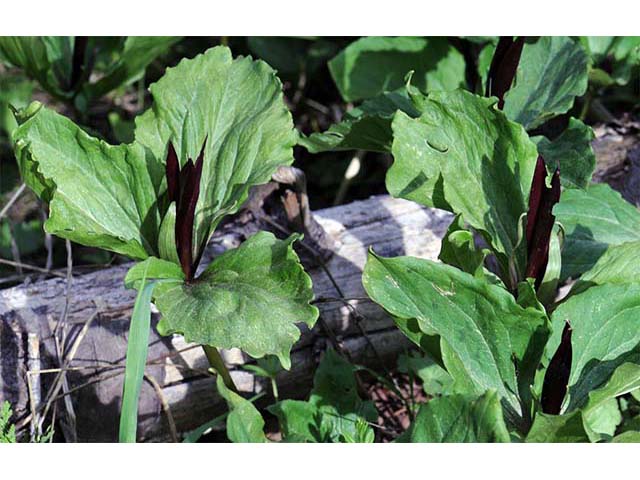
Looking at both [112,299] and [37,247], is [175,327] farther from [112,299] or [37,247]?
[37,247]

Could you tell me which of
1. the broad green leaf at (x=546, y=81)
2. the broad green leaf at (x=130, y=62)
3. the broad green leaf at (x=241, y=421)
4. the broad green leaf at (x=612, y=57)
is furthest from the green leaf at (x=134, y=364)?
the broad green leaf at (x=612, y=57)

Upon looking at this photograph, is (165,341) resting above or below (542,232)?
below

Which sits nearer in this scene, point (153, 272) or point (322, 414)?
point (153, 272)

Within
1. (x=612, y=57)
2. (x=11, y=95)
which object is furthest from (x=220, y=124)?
(x=11, y=95)

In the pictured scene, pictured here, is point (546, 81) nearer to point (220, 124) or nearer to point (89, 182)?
point (220, 124)

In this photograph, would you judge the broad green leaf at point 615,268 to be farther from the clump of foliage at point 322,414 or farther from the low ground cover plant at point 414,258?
the clump of foliage at point 322,414

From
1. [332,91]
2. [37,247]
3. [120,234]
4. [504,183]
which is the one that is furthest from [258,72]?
[332,91]

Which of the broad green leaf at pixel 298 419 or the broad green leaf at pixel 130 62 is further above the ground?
the broad green leaf at pixel 130 62
